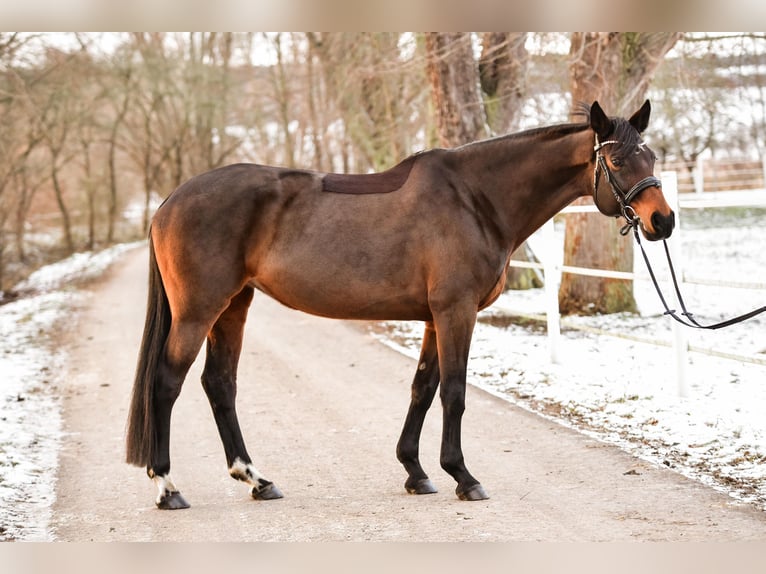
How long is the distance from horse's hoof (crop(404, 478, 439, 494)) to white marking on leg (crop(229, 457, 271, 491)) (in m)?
0.76

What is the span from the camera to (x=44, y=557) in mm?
3811

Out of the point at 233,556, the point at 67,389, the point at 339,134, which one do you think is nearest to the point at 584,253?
the point at 67,389

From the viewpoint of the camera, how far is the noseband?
4.50m

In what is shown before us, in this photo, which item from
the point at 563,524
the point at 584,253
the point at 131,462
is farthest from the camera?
the point at 584,253

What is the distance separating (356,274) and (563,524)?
1627mm

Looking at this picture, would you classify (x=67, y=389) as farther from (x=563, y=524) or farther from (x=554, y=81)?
(x=554, y=81)

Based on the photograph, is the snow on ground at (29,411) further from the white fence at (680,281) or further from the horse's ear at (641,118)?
the white fence at (680,281)

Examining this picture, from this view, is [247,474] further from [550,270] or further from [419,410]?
[550,270]

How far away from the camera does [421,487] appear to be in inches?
191

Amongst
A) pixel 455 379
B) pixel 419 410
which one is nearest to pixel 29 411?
pixel 419 410

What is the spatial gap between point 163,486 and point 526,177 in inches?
99.3

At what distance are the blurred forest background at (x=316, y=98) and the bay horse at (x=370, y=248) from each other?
16.2 ft

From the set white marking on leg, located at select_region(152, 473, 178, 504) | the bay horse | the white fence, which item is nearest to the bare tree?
the white fence

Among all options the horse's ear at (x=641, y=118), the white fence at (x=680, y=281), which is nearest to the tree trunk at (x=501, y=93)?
the white fence at (x=680, y=281)
